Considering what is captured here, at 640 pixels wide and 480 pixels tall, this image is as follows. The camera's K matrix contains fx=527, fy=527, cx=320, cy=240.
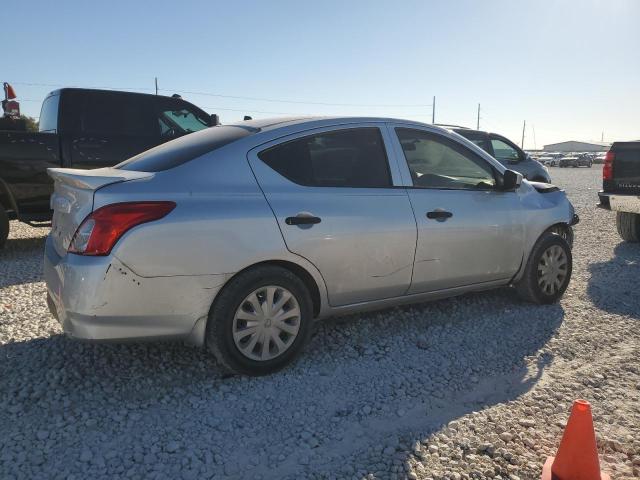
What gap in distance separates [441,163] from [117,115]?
4996 mm

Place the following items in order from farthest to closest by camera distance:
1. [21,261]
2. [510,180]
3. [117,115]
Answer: [117,115] → [21,261] → [510,180]

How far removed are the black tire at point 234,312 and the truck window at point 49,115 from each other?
16.5 ft

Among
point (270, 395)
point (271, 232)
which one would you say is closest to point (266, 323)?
point (270, 395)

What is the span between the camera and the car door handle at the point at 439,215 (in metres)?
3.92

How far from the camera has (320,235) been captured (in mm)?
3410

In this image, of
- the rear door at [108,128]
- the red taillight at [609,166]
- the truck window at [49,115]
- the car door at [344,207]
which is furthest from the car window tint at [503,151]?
the truck window at [49,115]

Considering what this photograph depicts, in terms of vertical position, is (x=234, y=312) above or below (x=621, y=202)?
below

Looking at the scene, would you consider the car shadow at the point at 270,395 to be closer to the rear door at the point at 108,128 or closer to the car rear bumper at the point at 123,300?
the car rear bumper at the point at 123,300

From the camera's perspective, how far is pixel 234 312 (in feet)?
10.5

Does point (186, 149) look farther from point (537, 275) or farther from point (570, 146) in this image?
point (570, 146)

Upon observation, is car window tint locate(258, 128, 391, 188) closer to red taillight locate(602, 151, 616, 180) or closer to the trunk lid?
the trunk lid

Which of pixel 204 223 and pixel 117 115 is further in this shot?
pixel 117 115

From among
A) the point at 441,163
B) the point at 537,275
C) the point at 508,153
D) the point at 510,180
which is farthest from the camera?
the point at 508,153

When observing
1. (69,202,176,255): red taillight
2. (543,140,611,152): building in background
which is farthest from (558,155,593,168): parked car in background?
(543,140,611,152): building in background
